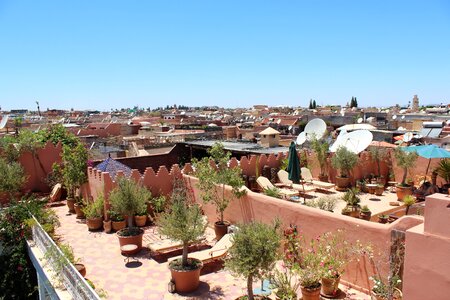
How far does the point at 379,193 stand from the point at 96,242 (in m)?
12.0

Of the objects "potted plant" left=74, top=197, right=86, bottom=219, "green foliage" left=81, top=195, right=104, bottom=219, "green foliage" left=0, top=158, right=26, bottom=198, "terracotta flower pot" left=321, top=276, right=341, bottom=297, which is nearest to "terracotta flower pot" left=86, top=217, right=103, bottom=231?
"green foliage" left=81, top=195, right=104, bottom=219

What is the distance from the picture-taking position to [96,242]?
11859mm

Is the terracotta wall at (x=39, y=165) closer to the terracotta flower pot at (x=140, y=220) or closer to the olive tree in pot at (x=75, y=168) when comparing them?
the olive tree in pot at (x=75, y=168)

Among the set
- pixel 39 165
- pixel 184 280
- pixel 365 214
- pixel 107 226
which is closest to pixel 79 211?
pixel 107 226

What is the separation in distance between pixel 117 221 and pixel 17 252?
3175 millimetres

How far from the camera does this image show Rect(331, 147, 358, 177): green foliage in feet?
53.5

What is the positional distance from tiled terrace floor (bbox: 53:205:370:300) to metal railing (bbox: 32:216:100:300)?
3.14 ft

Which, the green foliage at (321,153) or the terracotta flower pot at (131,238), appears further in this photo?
the green foliage at (321,153)

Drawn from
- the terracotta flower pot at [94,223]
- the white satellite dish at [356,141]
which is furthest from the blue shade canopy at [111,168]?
the white satellite dish at [356,141]

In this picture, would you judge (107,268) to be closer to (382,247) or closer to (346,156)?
(382,247)

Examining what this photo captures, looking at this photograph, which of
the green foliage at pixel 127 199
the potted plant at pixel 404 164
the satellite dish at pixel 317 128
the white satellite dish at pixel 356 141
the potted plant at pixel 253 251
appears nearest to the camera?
the potted plant at pixel 253 251

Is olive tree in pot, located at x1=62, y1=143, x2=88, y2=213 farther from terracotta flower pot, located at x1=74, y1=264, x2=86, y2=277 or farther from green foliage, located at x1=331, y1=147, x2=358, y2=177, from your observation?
green foliage, located at x1=331, y1=147, x2=358, y2=177

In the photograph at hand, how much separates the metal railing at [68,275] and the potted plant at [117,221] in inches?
104

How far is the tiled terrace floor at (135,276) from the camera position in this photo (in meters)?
8.38
